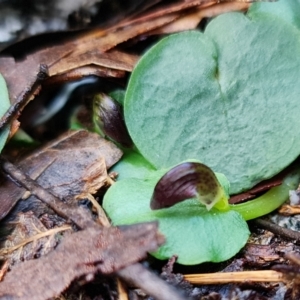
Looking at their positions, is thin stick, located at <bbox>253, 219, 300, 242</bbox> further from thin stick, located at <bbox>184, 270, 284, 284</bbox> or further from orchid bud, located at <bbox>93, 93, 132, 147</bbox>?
orchid bud, located at <bbox>93, 93, 132, 147</bbox>

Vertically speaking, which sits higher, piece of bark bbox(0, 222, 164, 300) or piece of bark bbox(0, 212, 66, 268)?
piece of bark bbox(0, 222, 164, 300)

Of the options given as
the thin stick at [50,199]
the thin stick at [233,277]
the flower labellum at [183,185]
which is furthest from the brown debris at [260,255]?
the thin stick at [50,199]

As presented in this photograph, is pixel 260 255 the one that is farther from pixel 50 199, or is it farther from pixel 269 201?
pixel 50 199

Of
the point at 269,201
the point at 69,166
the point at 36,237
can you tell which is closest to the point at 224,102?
the point at 269,201

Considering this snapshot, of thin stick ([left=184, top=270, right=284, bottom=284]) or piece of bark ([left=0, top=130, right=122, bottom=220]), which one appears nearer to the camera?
thin stick ([left=184, top=270, right=284, bottom=284])

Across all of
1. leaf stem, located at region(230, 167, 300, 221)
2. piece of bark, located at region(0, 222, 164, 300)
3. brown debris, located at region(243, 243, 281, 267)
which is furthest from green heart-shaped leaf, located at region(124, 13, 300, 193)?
piece of bark, located at region(0, 222, 164, 300)

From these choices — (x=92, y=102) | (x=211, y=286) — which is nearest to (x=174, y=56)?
(x=92, y=102)
